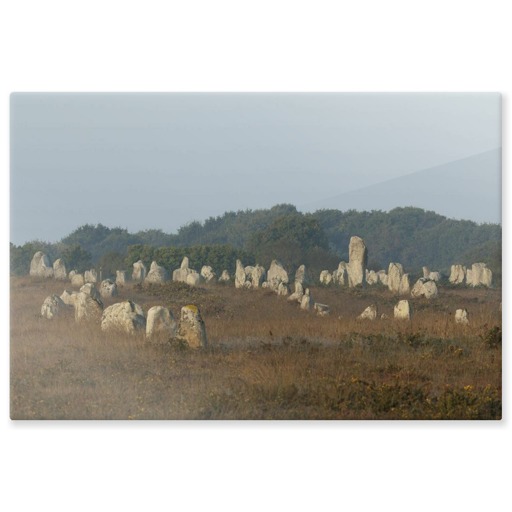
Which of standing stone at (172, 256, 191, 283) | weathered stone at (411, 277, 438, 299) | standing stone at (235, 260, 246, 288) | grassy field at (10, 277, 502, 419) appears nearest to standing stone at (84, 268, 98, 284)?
grassy field at (10, 277, 502, 419)

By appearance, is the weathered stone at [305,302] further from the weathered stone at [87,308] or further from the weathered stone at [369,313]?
the weathered stone at [87,308]

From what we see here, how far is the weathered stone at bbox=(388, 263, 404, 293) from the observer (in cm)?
1477

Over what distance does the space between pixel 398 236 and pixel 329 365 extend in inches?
82.2

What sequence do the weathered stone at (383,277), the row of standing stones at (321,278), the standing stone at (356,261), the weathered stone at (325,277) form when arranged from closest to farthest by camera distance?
the row of standing stones at (321,278) → the weathered stone at (383,277) → the standing stone at (356,261) → the weathered stone at (325,277)

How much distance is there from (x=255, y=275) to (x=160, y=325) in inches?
61.0

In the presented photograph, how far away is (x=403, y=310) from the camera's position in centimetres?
1498

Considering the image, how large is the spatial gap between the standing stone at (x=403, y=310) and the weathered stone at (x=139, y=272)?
3634 mm

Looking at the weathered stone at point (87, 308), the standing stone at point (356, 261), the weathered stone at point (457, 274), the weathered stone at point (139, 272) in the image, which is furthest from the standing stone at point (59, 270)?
the weathered stone at point (457, 274)

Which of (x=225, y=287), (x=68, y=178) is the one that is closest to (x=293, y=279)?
(x=225, y=287)

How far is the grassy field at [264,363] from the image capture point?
45.5 ft

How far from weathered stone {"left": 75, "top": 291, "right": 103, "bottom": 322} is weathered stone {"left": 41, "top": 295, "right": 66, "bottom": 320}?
A: 0.80ft

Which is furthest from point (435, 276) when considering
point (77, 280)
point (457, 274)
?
point (77, 280)

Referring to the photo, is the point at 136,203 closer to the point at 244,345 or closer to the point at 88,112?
the point at 88,112

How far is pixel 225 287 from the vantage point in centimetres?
1506
